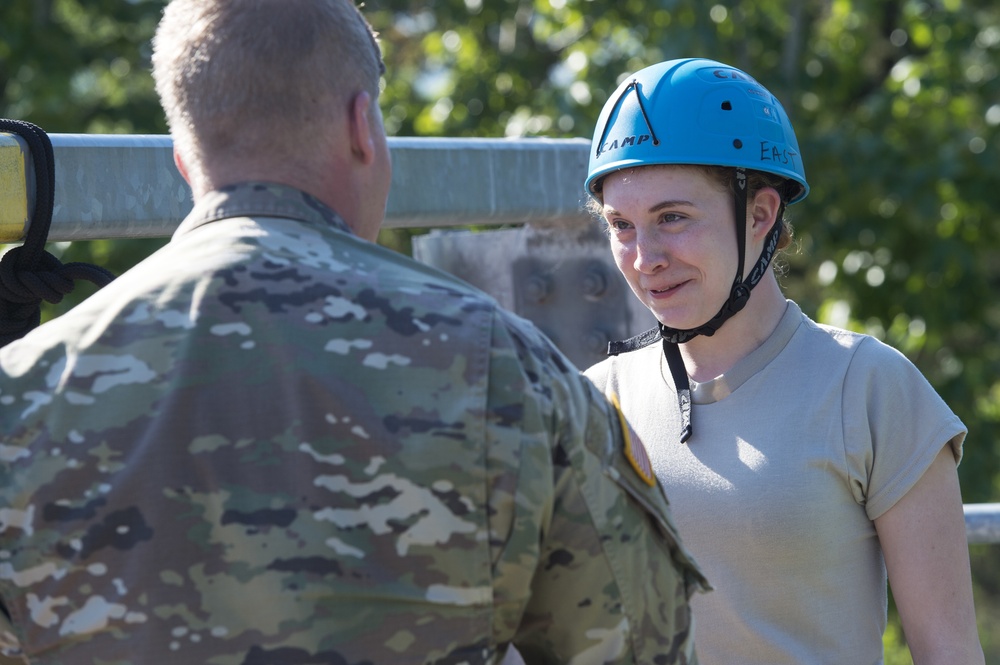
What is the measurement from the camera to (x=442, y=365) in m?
1.57

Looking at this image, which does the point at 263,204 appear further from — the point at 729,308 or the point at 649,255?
the point at 729,308

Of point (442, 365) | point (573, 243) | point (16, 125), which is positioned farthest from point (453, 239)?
point (442, 365)

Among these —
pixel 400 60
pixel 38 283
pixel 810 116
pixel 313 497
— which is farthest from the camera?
pixel 400 60

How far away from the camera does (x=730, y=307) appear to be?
8.64 ft

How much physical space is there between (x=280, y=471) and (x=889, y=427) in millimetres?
1314

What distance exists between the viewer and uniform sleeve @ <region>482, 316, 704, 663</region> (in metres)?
1.58

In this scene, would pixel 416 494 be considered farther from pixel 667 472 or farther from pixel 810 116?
pixel 810 116

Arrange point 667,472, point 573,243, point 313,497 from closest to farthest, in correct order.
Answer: point 313,497
point 667,472
point 573,243

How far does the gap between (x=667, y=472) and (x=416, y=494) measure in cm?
116

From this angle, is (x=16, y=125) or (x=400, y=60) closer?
(x=16, y=125)

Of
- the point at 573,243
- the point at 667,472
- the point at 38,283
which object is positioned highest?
the point at 38,283

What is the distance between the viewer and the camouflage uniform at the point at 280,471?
1506 mm

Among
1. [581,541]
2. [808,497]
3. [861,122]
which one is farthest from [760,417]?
[861,122]

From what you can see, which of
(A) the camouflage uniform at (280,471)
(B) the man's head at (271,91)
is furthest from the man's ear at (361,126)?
(A) the camouflage uniform at (280,471)
